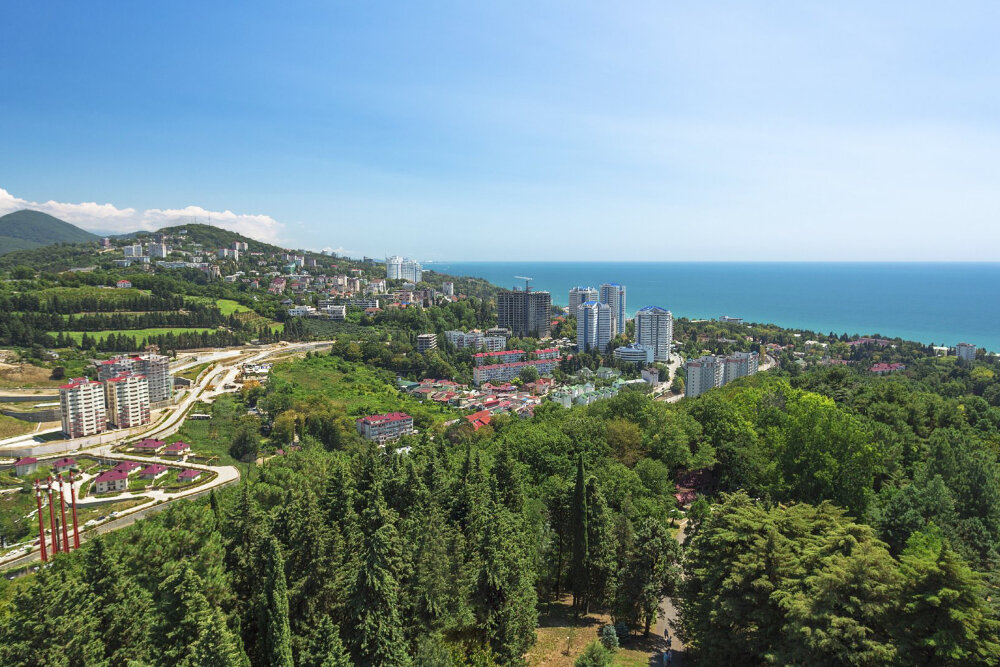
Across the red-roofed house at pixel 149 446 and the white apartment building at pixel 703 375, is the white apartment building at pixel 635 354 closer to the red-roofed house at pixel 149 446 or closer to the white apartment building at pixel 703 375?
the white apartment building at pixel 703 375

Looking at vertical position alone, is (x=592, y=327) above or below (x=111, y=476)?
above

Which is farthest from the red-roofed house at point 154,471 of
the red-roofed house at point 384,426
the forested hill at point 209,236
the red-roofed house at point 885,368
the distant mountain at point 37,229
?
the distant mountain at point 37,229

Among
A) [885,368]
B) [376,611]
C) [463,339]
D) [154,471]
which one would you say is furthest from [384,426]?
[885,368]

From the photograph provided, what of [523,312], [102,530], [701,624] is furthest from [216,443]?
[523,312]

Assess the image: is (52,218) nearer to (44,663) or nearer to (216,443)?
(216,443)

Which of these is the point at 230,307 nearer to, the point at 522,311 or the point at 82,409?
the point at 82,409
